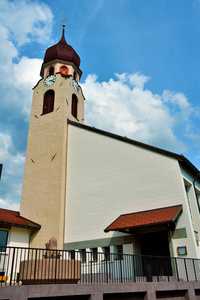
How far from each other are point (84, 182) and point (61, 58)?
15.1 m

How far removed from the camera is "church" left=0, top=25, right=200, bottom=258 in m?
15.7

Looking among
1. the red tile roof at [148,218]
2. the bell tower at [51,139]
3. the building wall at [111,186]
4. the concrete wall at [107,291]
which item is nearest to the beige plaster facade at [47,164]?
the bell tower at [51,139]

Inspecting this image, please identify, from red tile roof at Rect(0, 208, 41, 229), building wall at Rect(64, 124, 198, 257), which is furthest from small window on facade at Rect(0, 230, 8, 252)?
building wall at Rect(64, 124, 198, 257)

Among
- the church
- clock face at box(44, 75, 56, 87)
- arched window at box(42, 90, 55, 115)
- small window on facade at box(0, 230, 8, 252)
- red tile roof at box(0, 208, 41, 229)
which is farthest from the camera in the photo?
clock face at box(44, 75, 56, 87)

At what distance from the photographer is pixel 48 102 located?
26469 mm

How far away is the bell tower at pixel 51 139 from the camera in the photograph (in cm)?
2084

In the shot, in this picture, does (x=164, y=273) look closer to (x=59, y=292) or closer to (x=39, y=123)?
(x=59, y=292)

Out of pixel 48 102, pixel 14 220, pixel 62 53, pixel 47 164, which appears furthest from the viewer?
pixel 62 53

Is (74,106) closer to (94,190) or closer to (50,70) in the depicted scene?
(50,70)

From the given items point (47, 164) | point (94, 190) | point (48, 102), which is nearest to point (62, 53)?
point (48, 102)

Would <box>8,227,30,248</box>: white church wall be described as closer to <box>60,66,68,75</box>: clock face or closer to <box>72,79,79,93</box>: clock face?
<box>72,79,79,93</box>: clock face

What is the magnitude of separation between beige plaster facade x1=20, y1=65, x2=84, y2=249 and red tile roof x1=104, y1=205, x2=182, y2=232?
6104mm

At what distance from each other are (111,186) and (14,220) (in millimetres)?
7586

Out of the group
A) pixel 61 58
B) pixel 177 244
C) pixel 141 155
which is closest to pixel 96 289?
pixel 177 244
